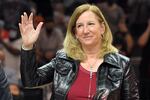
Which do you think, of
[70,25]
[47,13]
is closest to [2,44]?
[47,13]

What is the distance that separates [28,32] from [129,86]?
0.92 metres

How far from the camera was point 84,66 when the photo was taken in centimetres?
481

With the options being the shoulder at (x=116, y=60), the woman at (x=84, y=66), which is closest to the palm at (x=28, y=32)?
the woman at (x=84, y=66)

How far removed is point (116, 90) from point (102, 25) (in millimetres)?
599

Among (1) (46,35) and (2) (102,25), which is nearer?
(2) (102,25)

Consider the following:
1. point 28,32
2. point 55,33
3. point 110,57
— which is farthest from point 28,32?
point 55,33

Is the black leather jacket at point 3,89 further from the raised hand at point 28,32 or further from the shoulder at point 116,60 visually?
the shoulder at point 116,60

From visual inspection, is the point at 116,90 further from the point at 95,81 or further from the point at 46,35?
the point at 46,35

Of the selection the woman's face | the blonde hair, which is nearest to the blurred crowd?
the blonde hair

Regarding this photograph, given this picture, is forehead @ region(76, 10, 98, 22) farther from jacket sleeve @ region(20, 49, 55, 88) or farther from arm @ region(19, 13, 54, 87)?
jacket sleeve @ region(20, 49, 55, 88)

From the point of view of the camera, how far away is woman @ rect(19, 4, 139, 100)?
465 cm

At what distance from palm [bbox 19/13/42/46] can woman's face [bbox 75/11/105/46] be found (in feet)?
1.15

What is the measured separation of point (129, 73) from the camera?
4742 mm

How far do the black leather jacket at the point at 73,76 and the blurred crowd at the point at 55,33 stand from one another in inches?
104
